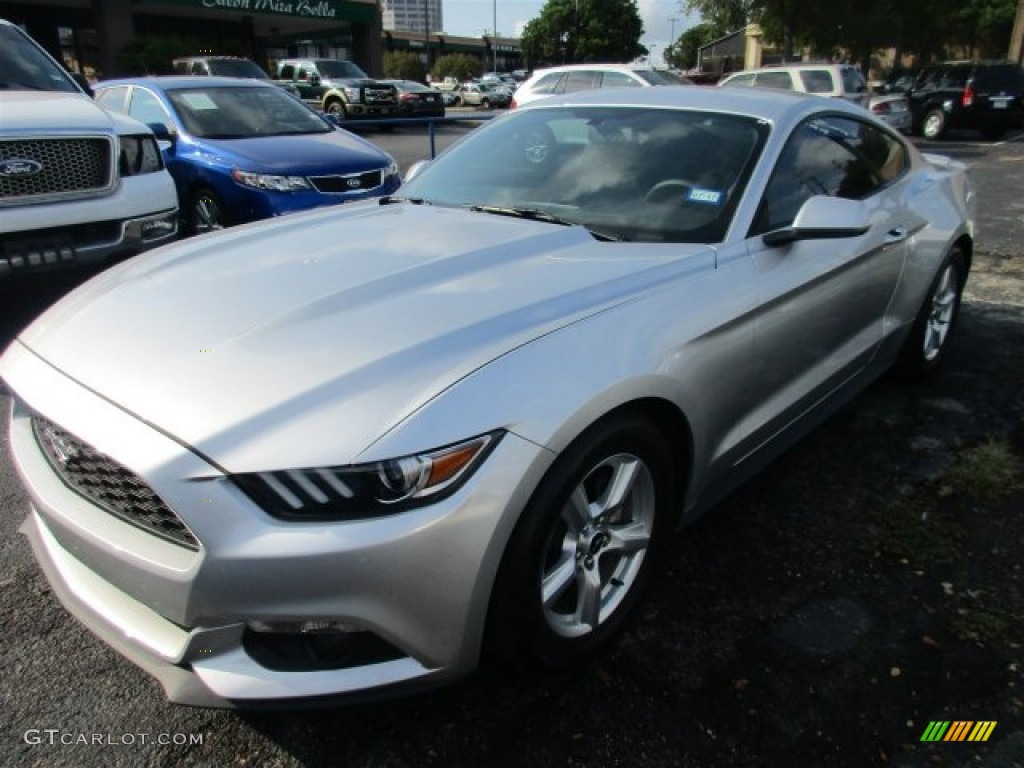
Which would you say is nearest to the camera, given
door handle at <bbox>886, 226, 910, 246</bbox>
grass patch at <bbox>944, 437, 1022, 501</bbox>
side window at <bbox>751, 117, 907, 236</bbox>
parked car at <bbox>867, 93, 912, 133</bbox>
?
side window at <bbox>751, 117, 907, 236</bbox>

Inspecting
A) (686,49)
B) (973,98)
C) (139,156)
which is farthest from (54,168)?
(686,49)

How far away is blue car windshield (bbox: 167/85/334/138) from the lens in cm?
749

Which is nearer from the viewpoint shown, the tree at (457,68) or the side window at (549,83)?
the side window at (549,83)

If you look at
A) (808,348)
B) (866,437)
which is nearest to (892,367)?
(866,437)

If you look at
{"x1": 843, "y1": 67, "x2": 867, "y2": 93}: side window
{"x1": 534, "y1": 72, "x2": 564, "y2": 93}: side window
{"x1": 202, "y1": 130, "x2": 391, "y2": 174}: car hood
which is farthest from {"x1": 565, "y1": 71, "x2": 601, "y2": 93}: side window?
{"x1": 202, "y1": 130, "x2": 391, "y2": 174}: car hood

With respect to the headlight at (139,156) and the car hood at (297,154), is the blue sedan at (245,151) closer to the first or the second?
the car hood at (297,154)

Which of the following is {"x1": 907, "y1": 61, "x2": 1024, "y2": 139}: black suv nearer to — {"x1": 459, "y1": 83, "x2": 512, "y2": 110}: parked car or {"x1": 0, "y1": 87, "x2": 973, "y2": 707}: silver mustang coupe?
{"x1": 0, "y1": 87, "x2": 973, "y2": 707}: silver mustang coupe

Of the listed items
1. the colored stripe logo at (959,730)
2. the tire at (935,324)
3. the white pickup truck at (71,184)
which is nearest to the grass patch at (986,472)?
the tire at (935,324)

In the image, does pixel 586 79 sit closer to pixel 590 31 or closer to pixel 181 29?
pixel 181 29

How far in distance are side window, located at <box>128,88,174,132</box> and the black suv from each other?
687 inches

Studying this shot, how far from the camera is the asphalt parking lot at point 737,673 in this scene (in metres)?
1.99

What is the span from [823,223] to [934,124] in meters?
19.2

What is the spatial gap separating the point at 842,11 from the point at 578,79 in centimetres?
1690

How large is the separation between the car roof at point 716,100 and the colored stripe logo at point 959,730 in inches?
83.3
